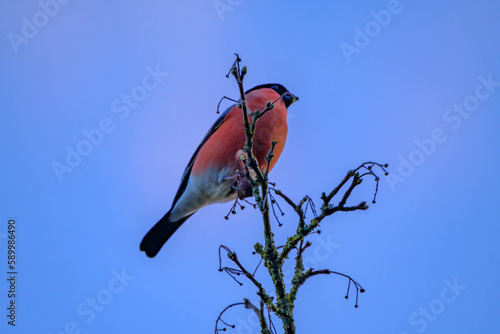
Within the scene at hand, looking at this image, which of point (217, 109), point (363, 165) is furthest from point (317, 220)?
point (217, 109)

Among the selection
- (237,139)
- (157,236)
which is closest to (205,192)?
(237,139)

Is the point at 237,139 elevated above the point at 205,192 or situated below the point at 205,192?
above

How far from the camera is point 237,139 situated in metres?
3.81

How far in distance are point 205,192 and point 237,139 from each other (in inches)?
21.0

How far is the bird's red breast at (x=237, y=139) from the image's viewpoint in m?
3.76

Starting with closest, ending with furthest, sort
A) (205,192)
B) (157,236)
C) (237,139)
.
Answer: (237,139) → (205,192) → (157,236)

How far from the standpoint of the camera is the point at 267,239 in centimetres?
190

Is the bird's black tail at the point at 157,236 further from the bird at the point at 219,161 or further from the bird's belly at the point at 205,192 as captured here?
the bird's belly at the point at 205,192

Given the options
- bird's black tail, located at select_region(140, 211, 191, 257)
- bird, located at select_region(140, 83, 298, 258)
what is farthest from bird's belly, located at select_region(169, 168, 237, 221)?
bird's black tail, located at select_region(140, 211, 191, 257)

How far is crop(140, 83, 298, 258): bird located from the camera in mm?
3771

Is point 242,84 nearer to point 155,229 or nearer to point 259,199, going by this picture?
point 259,199

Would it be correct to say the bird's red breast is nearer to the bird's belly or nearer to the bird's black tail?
the bird's belly

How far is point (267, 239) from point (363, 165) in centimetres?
57

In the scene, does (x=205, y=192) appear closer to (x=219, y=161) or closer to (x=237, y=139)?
(x=219, y=161)
